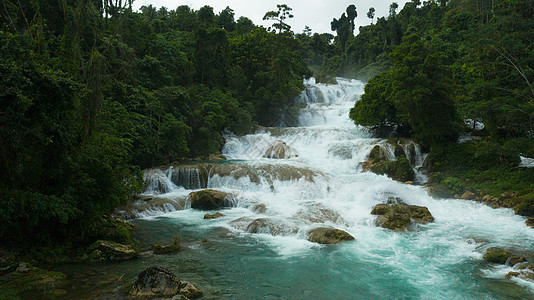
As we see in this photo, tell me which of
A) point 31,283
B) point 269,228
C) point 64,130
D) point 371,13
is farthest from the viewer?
point 371,13

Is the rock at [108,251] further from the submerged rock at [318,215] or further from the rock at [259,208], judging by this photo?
the submerged rock at [318,215]

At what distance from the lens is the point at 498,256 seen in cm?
812

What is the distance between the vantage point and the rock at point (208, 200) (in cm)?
1344

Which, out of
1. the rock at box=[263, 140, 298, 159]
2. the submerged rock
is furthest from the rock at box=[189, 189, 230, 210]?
the rock at box=[263, 140, 298, 159]

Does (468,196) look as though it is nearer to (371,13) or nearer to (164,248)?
(164,248)

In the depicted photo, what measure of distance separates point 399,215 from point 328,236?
3.33 metres

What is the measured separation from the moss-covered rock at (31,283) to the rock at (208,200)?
741 cm

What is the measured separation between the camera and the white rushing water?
26.3 ft

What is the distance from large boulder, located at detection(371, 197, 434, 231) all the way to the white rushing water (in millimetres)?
292

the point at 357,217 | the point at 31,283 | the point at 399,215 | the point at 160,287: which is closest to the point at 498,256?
the point at 399,215

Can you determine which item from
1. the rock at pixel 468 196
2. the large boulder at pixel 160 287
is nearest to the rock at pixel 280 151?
the rock at pixel 468 196

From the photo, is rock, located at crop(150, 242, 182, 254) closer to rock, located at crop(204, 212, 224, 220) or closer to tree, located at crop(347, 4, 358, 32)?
rock, located at crop(204, 212, 224, 220)

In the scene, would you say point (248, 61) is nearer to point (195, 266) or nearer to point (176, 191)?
point (176, 191)

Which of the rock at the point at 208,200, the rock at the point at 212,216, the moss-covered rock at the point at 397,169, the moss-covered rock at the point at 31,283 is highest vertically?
the moss-covered rock at the point at 31,283
